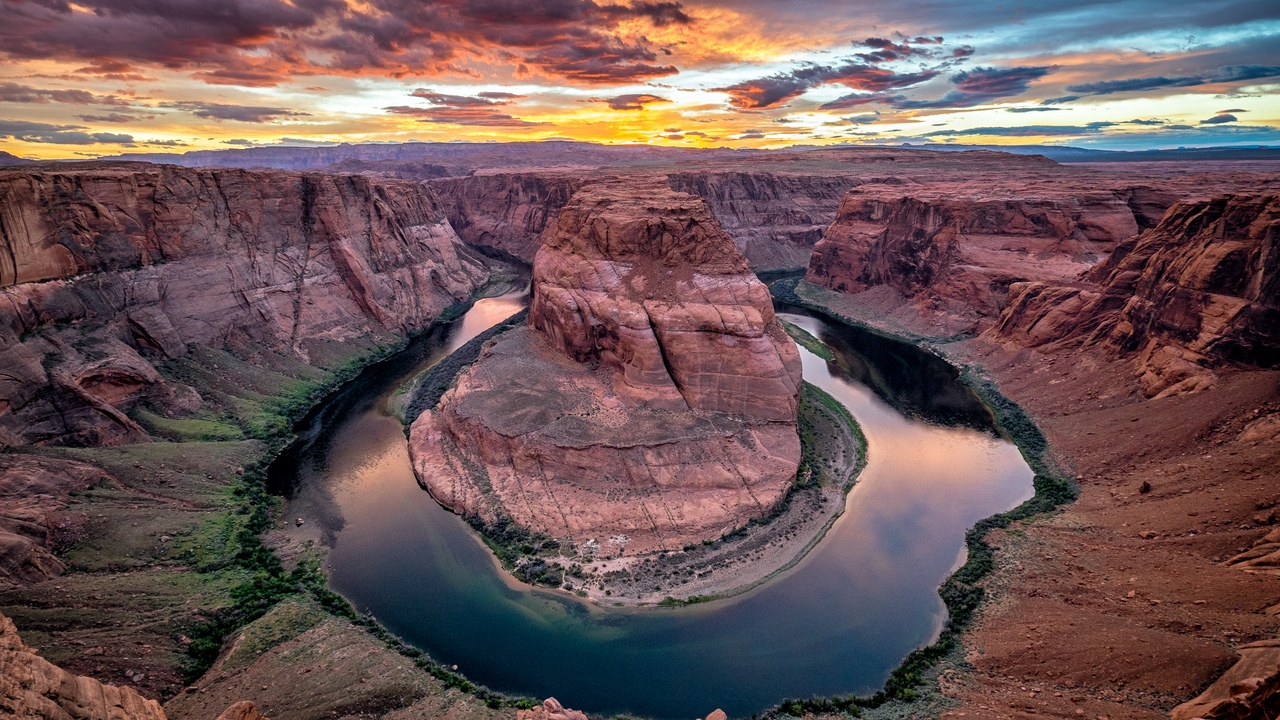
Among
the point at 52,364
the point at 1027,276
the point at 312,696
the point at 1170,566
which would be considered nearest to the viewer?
the point at 312,696

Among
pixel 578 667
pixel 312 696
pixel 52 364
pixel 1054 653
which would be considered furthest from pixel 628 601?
pixel 52 364

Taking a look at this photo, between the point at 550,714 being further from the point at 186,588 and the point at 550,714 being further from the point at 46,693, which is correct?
the point at 186,588

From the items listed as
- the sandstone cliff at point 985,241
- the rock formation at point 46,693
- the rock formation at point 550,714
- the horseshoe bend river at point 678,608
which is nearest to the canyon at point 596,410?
the sandstone cliff at point 985,241

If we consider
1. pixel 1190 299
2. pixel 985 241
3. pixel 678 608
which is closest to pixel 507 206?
pixel 985 241

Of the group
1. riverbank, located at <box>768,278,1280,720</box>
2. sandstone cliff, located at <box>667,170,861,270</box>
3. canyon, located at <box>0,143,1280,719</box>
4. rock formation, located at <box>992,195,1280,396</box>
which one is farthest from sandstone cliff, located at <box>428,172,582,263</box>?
riverbank, located at <box>768,278,1280,720</box>

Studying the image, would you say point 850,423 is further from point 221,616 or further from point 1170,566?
point 221,616

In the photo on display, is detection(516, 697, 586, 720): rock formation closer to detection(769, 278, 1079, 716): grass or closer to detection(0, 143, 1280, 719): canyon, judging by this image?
detection(0, 143, 1280, 719): canyon

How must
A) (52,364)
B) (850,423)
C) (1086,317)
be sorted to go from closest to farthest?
(52,364) → (850,423) → (1086,317)
